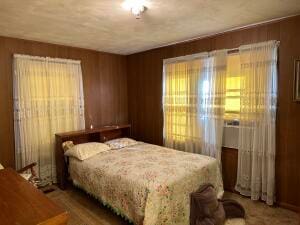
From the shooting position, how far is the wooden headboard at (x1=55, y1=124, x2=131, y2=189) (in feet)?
11.4

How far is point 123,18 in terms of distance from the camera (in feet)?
8.24

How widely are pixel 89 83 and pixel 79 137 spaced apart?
3.49ft

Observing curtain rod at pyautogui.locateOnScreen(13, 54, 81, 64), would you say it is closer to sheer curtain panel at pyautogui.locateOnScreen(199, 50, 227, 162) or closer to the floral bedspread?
the floral bedspread

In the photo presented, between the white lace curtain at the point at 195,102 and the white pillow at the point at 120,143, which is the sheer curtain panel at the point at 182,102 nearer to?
the white lace curtain at the point at 195,102

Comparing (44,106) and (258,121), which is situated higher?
(44,106)

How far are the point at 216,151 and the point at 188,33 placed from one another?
184 cm

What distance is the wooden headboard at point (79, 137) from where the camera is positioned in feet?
11.4

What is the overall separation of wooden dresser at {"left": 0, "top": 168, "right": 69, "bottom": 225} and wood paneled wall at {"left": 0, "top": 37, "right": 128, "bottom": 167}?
1.85 metres

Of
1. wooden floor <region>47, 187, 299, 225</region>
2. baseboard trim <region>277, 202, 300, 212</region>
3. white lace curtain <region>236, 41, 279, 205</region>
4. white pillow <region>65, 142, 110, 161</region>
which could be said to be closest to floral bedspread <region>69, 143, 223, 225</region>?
white pillow <region>65, 142, 110, 161</region>

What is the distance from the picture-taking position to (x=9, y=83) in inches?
127

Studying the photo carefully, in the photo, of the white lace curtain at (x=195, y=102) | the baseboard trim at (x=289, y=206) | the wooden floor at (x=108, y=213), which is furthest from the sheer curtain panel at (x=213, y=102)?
the baseboard trim at (x=289, y=206)

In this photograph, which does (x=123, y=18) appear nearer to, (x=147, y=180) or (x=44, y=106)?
(x=147, y=180)

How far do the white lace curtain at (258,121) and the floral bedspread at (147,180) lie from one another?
1.52 ft

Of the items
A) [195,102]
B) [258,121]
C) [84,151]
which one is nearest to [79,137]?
[84,151]
